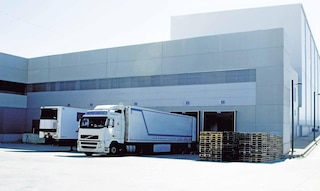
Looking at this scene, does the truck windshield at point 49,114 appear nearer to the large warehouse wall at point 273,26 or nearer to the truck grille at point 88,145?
Result: the truck grille at point 88,145

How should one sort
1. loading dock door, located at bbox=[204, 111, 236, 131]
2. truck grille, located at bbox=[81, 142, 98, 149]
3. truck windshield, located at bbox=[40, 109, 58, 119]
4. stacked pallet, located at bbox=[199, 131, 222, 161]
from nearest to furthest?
stacked pallet, located at bbox=[199, 131, 222, 161]
truck grille, located at bbox=[81, 142, 98, 149]
truck windshield, located at bbox=[40, 109, 58, 119]
loading dock door, located at bbox=[204, 111, 236, 131]

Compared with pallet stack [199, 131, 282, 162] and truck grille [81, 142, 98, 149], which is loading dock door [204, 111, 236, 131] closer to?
pallet stack [199, 131, 282, 162]

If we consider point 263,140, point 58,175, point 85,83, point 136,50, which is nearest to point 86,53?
point 85,83

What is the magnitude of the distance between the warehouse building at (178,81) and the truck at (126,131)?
4.53m

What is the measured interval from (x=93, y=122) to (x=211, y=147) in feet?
24.7

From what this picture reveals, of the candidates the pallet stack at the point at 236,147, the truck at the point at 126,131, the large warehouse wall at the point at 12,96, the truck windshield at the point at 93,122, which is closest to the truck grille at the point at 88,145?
the truck at the point at 126,131

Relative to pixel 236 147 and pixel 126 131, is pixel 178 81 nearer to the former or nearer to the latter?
pixel 126 131

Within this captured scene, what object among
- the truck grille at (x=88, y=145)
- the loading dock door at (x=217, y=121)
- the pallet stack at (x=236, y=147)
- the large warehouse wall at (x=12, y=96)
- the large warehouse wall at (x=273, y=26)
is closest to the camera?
the pallet stack at (x=236, y=147)

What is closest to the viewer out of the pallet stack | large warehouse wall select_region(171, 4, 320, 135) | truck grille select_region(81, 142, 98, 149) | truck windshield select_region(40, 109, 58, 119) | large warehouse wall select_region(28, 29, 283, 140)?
the pallet stack

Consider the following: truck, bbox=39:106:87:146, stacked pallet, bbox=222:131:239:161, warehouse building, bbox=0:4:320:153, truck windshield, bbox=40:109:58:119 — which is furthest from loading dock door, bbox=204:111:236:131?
truck windshield, bbox=40:109:58:119

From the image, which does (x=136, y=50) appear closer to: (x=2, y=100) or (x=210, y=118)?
(x=210, y=118)

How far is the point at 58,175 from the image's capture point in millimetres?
12664

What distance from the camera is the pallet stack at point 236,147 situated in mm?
22688

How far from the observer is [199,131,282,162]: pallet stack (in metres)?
22.7
